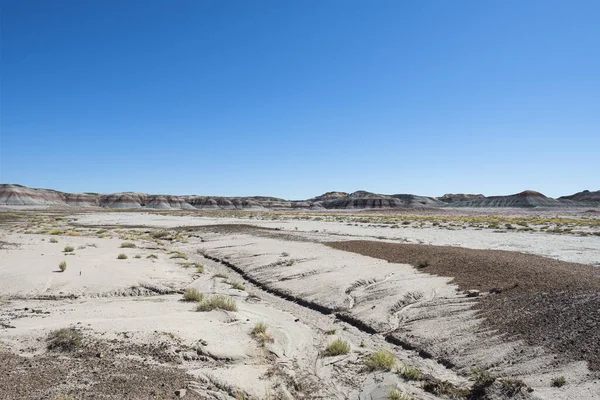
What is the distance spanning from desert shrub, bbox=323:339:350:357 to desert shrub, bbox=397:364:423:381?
143 cm

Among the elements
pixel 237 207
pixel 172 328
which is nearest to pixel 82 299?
pixel 172 328

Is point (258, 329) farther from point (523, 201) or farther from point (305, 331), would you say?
point (523, 201)

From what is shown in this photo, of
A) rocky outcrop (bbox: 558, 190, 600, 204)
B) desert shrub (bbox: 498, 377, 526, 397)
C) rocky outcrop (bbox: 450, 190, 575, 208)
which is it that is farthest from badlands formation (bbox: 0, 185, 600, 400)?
rocky outcrop (bbox: 558, 190, 600, 204)

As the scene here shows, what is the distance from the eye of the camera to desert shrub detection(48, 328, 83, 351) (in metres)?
7.33

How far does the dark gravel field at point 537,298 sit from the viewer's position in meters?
7.93

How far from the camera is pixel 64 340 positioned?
292 inches

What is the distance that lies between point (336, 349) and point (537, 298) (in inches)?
230

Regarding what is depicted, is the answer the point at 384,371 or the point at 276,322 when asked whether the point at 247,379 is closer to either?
the point at 384,371

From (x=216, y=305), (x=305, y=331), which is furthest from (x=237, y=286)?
(x=305, y=331)

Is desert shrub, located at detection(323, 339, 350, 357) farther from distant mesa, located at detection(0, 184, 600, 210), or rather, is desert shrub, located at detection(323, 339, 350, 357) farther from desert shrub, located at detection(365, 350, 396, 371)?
distant mesa, located at detection(0, 184, 600, 210)

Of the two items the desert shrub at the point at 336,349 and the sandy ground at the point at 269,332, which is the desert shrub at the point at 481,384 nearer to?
the sandy ground at the point at 269,332

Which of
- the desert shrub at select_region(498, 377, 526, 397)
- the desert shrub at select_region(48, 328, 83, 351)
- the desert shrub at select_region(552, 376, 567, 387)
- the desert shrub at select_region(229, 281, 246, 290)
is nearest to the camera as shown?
the desert shrub at select_region(498, 377, 526, 397)

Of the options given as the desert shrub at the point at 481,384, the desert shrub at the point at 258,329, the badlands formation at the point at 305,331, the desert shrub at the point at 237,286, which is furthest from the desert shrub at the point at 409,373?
the desert shrub at the point at 237,286

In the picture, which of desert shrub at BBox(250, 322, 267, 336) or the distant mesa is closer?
desert shrub at BBox(250, 322, 267, 336)
